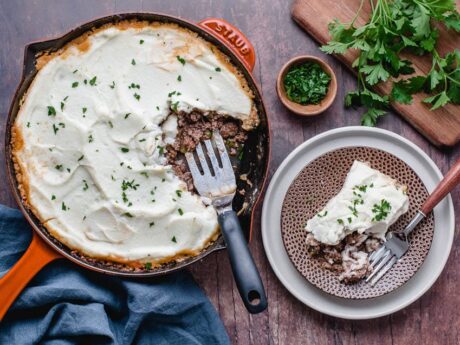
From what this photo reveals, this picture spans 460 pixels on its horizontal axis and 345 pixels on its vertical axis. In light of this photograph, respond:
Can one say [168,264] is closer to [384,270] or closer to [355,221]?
[355,221]

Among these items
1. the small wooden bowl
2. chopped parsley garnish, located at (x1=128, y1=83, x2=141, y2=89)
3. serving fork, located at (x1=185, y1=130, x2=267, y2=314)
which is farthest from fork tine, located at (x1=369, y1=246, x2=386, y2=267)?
chopped parsley garnish, located at (x1=128, y1=83, x2=141, y2=89)

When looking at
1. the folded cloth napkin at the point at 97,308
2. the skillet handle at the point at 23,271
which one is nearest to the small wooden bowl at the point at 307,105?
the folded cloth napkin at the point at 97,308

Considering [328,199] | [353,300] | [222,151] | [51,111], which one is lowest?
[353,300]

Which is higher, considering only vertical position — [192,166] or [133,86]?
[133,86]

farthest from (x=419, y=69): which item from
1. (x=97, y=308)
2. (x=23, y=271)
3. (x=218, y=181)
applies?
(x=23, y=271)

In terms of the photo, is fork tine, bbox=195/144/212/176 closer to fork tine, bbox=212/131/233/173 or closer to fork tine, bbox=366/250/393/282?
fork tine, bbox=212/131/233/173

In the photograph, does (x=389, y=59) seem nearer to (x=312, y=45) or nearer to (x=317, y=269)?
(x=312, y=45)

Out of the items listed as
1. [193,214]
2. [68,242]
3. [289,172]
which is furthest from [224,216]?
[68,242]
